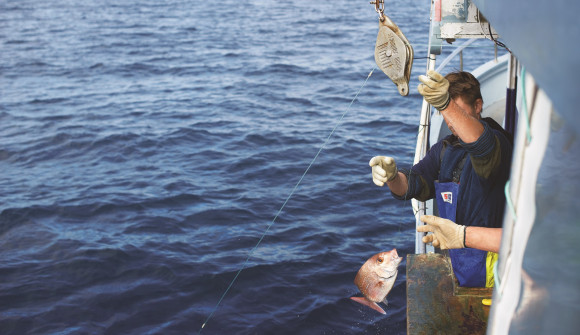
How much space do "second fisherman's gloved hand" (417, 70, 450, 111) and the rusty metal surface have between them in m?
1.39

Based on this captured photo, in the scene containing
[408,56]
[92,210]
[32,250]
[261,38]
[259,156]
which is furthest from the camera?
[261,38]

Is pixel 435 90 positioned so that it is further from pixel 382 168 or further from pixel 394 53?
pixel 394 53

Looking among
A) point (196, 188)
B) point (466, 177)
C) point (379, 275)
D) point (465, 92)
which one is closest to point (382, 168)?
point (466, 177)

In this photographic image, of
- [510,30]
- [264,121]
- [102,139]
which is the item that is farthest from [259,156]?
[510,30]

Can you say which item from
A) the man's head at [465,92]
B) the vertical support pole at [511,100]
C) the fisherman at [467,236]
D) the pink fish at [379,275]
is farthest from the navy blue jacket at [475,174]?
the vertical support pole at [511,100]

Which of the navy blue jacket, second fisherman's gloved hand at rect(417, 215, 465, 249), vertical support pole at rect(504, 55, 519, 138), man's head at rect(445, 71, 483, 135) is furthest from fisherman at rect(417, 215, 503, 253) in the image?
vertical support pole at rect(504, 55, 519, 138)

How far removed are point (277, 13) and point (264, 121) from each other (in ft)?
61.4

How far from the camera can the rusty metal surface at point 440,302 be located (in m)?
3.80

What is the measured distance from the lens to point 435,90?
3.28 m

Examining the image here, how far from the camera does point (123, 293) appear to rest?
7.50 meters

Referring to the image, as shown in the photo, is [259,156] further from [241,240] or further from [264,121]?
[241,240]

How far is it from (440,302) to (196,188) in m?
7.20

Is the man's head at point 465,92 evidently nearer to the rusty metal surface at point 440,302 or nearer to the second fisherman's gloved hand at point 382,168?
the second fisherman's gloved hand at point 382,168

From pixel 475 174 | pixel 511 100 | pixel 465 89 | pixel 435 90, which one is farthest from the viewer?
pixel 511 100
